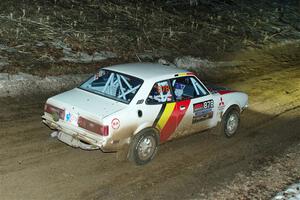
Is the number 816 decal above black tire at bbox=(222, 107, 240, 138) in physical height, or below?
above

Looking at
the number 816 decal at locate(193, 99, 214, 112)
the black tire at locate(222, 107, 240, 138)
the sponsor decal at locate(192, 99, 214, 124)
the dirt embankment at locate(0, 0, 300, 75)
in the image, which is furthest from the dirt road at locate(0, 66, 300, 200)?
the dirt embankment at locate(0, 0, 300, 75)

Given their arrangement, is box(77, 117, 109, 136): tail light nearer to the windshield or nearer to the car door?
the windshield

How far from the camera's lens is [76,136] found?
7.85m

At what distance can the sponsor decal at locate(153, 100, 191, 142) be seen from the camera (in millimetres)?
8331

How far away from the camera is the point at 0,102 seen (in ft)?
36.3

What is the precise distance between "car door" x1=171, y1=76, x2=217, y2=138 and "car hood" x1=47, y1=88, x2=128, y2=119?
136 centimetres

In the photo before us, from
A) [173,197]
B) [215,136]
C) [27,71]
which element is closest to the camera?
[173,197]

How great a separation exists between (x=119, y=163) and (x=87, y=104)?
129cm

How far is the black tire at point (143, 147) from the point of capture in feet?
26.2

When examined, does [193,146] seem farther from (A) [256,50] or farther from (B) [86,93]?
(A) [256,50]

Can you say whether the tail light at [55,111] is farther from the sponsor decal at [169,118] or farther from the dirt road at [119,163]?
the sponsor decal at [169,118]

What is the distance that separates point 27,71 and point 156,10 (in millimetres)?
10959

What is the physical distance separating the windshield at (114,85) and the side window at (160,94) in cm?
29

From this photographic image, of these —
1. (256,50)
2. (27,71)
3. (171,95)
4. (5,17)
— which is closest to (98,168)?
(171,95)
